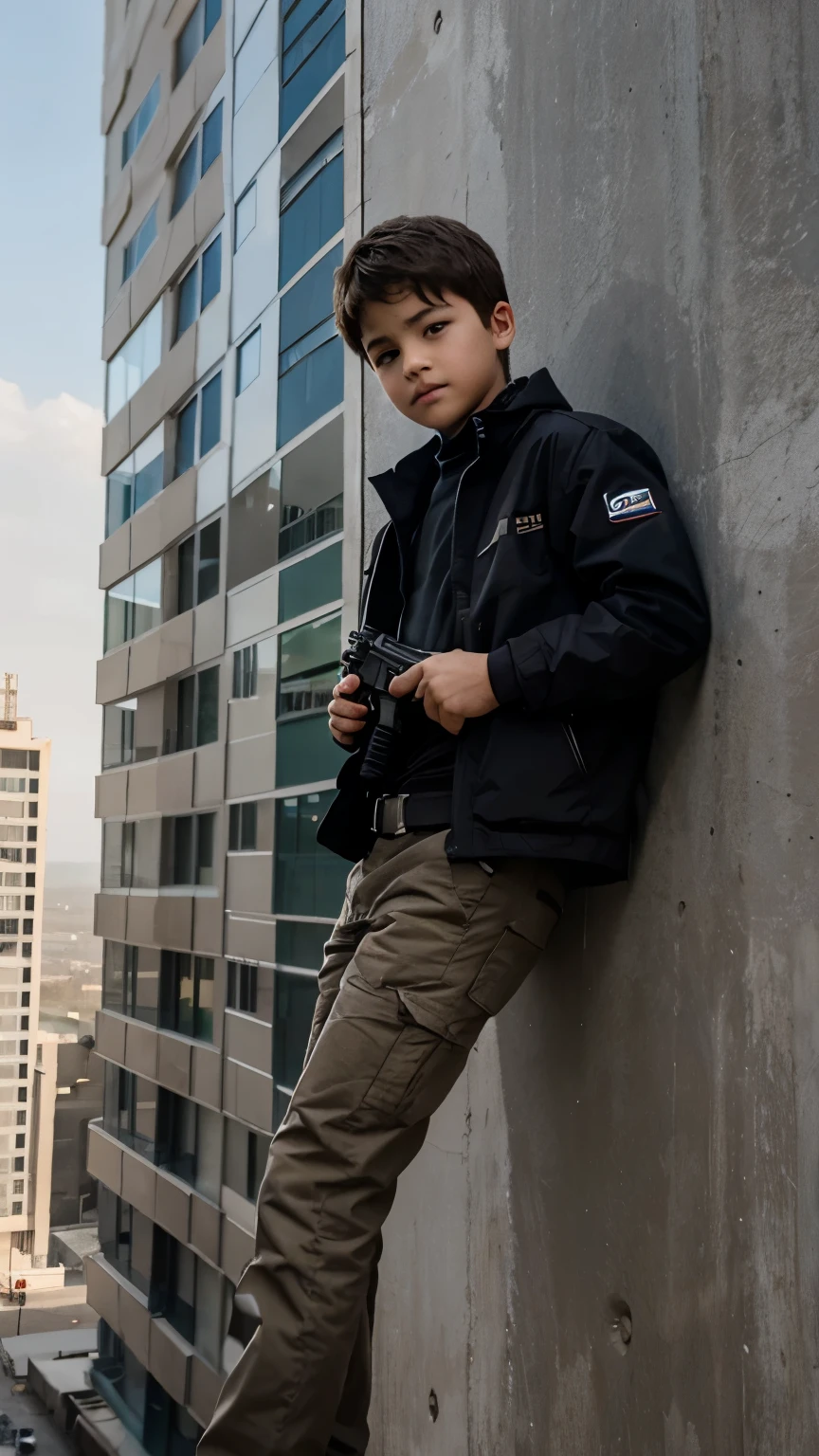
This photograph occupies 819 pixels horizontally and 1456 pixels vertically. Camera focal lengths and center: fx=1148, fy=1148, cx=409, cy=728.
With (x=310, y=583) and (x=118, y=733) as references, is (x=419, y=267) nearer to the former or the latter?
(x=310, y=583)

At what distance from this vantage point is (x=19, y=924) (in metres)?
5.99

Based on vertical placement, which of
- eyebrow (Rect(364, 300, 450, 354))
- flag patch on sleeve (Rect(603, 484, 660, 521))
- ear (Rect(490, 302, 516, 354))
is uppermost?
ear (Rect(490, 302, 516, 354))

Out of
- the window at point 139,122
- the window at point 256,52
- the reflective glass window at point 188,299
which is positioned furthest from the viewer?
the window at point 139,122

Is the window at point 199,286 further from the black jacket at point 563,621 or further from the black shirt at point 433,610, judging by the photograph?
the black jacket at point 563,621

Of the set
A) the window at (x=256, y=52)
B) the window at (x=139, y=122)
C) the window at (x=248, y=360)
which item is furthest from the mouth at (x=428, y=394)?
the window at (x=139, y=122)

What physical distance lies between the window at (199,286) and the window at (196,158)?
357 millimetres

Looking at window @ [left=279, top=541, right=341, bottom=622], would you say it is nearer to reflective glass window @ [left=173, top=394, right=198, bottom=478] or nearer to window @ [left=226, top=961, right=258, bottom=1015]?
window @ [left=226, top=961, right=258, bottom=1015]

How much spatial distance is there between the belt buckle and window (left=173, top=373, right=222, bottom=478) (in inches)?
152

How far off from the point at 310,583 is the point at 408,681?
2384 mm

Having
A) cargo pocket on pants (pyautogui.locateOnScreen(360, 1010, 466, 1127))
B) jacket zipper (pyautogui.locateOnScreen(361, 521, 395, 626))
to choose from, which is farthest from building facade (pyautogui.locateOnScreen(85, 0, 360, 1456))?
cargo pocket on pants (pyautogui.locateOnScreen(360, 1010, 466, 1127))

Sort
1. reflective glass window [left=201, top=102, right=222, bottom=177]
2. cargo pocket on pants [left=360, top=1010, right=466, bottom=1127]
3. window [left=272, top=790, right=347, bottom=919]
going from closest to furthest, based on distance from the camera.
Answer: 1. cargo pocket on pants [left=360, top=1010, right=466, bottom=1127]
2. window [left=272, top=790, right=347, bottom=919]
3. reflective glass window [left=201, top=102, right=222, bottom=177]

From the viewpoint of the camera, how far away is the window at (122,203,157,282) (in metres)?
5.76

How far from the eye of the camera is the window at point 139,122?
229 inches

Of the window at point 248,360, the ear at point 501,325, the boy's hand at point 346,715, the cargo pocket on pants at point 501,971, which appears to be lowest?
the cargo pocket on pants at point 501,971
